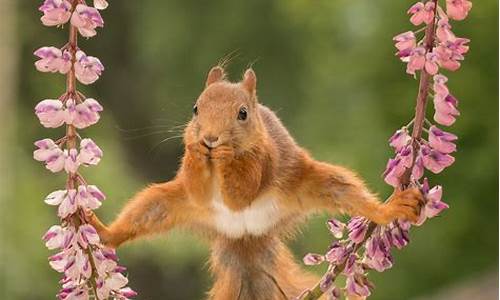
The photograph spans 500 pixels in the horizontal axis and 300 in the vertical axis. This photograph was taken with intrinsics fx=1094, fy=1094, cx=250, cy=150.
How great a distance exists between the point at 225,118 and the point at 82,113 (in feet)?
0.59

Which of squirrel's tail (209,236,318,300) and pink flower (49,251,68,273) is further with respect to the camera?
squirrel's tail (209,236,318,300)

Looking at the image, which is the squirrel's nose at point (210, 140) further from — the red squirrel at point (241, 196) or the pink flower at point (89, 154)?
the pink flower at point (89, 154)

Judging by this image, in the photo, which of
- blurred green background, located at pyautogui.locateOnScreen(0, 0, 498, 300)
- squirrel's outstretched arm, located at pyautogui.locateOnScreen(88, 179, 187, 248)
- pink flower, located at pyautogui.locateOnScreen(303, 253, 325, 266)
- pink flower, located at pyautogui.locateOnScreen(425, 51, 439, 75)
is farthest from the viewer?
blurred green background, located at pyautogui.locateOnScreen(0, 0, 498, 300)

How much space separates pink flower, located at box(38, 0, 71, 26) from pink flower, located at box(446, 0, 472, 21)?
25cm

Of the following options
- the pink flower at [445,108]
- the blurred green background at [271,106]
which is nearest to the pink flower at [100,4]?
the pink flower at [445,108]

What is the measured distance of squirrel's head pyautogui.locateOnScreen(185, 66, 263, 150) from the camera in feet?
2.85

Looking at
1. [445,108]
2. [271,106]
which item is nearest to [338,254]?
[445,108]

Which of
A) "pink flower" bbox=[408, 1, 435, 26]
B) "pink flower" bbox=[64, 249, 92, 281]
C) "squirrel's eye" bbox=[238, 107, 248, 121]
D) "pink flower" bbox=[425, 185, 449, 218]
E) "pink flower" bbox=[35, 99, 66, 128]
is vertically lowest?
"pink flower" bbox=[64, 249, 92, 281]

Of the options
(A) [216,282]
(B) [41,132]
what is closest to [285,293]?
(A) [216,282]

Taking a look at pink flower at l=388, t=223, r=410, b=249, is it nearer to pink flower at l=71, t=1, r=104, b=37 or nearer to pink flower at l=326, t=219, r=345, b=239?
pink flower at l=326, t=219, r=345, b=239

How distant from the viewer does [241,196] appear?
883 mm

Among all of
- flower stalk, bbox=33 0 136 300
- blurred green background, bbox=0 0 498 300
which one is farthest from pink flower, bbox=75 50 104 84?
blurred green background, bbox=0 0 498 300

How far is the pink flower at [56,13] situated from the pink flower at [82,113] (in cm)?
6

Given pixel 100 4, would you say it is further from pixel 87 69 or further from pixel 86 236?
pixel 86 236
